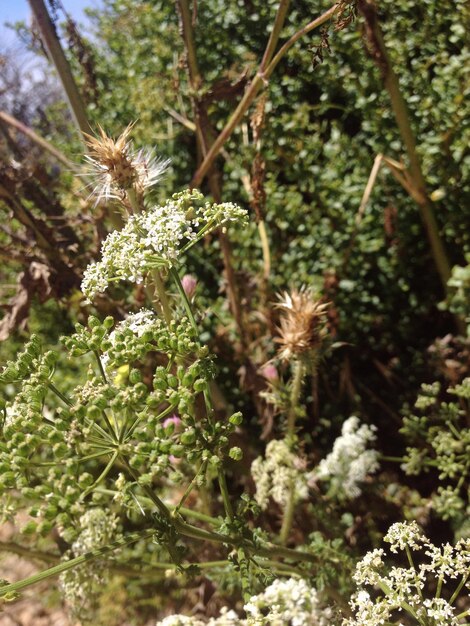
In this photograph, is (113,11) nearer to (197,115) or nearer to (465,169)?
(197,115)

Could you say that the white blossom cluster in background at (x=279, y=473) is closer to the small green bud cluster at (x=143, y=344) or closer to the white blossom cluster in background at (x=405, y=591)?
the white blossom cluster in background at (x=405, y=591)

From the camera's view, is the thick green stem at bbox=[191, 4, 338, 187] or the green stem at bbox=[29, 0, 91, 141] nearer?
the thick green stem at bbox=[191, 4, 338, 187]

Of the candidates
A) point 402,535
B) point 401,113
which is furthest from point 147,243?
point 401,113

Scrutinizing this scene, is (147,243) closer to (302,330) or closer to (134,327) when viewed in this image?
(134,327)

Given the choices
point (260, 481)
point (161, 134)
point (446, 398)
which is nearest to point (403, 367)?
point (446, 398)

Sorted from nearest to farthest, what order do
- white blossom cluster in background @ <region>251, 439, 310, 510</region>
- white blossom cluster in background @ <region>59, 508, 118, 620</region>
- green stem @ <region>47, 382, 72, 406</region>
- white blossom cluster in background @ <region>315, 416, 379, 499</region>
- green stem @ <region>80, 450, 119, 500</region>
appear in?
green stem @ <region>80, 450, 119, 500</region> → green stem @ <region>47, 382, 72, 406</region> → white blossom cluster in background @ <region>59, 508, 118, 620</region> → white blossom cluster in background @ <region>251, 439, 310, 510</region> → white blossom cluster in background @ <region>315, 416, 379, 499</region>

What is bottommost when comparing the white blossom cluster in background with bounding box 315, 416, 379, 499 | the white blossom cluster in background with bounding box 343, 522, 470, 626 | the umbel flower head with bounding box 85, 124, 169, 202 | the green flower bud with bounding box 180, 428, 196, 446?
the white blossom cluster in background with bounding box 315, 416, 379, 499

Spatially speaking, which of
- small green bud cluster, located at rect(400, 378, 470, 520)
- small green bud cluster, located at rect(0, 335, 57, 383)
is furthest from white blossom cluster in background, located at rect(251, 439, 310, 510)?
small green bud cluster, located at rect(0, 335, 57, 383)

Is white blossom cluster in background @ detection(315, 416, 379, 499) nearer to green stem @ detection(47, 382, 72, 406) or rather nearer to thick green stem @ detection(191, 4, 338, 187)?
thick green stem @ detection(191, 4, 338, 187)
